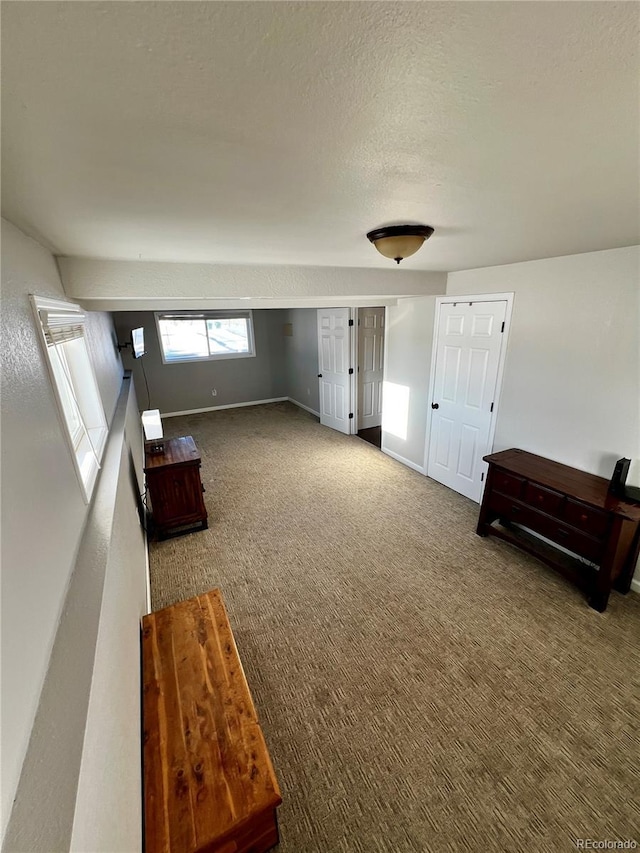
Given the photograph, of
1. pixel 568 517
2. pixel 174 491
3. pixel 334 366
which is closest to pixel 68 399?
pixel 174 491

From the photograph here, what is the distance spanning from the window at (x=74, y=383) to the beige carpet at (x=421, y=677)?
4.12 ft

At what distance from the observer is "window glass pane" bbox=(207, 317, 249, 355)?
6.54 meters

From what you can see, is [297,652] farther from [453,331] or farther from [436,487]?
[453,331]

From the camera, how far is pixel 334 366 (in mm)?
5281

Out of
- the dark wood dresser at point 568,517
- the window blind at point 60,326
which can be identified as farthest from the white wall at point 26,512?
the dark wood dresser at point 568,517

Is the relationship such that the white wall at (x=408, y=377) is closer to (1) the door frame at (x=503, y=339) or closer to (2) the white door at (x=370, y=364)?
(1) the door frame at (x=503, y=339)

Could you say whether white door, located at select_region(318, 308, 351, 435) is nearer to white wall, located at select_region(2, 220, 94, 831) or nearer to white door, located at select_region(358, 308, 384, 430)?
white door, located at select_region(358, 308, 384, 430)

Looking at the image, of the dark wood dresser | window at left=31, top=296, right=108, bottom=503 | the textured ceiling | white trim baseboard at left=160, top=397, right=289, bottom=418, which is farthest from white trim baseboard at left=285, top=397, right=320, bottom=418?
the textured ceiling

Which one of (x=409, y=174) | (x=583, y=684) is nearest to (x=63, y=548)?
(x=409, y=174)

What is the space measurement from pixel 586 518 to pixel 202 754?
2439 mm

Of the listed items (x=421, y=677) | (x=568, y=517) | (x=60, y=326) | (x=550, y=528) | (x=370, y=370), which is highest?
(x=60, y=326)

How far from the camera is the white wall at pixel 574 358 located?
2.18 metres

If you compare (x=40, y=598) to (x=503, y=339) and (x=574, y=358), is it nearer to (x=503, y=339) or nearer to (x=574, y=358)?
(x=574, y=358)

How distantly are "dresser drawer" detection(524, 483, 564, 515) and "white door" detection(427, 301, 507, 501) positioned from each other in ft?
2.46
